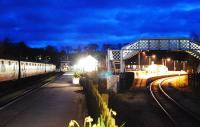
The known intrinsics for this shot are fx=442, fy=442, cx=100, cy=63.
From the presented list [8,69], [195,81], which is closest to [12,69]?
[8,69]

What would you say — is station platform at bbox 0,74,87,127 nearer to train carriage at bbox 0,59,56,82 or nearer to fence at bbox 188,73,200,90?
train carriage at bbox 0,59,56,82

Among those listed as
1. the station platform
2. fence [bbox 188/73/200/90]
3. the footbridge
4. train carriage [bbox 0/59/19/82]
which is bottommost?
the station platform

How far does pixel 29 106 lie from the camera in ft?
68.8

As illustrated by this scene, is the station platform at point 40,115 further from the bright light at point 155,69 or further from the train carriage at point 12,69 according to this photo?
the bright light at point 155,69

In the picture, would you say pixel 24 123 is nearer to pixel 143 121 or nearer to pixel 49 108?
pixel 49 108

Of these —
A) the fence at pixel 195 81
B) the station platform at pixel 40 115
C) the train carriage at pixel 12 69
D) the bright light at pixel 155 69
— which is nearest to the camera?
the station platform at pixel 40 115

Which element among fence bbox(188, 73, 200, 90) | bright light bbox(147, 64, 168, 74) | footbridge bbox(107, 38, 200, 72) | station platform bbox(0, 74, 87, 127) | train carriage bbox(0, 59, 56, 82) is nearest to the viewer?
station platform bbox(0, 74, 87, 127)

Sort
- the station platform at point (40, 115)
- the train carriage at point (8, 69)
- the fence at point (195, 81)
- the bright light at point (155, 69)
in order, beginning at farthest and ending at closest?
the bright light at point (155, 69)
the fence at point (195, 81)
the train carriage at point (8, 69)
the station platform at point (40, 115)

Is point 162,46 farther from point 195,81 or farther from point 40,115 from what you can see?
point 40,115

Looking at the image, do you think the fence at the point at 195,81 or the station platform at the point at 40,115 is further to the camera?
the fence at the point at 195,81

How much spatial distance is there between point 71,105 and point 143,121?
3.75 meters

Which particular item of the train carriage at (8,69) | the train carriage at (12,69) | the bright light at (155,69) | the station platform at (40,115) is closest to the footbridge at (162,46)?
the train carriage at (12,69)

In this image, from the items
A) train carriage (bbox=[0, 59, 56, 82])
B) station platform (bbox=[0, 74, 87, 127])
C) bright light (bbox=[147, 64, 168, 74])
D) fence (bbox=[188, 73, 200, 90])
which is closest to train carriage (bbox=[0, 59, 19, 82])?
train carriage (bbox=[0, 59, 56, 82])

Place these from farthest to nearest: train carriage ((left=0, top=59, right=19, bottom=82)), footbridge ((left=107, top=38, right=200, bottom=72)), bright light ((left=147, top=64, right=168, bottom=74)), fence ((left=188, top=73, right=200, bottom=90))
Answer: bright light ((left=147, top=64, right=168, bottom=74)) < footbridge ((left=107, top=38, right=200, bottom=72)) < fence ((left=188, top=73, right=200, bottom=90)) < train carriage ((left=0, top=59, right=19, bottom=82))
